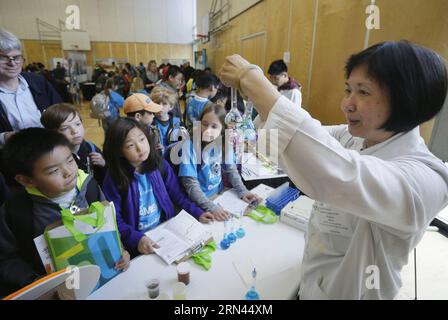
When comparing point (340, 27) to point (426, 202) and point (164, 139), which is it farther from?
point (426, 202)

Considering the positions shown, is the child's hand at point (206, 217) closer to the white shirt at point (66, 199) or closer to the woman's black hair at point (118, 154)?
the woman's black hair at point (118, 154)

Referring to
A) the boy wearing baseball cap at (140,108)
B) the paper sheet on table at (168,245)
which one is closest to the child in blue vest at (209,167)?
the paper sheet on table at (168,245)

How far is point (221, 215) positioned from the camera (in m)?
1.51

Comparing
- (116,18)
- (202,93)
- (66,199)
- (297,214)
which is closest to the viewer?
(66,199)

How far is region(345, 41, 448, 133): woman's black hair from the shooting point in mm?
550

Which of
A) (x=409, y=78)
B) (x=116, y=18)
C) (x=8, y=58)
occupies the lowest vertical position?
(x=409, y=78)

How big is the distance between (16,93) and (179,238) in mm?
1648

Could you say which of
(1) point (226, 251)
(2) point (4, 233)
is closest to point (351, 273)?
(1) point (226, 251)

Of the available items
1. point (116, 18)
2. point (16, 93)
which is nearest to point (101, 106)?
point (16, 93)

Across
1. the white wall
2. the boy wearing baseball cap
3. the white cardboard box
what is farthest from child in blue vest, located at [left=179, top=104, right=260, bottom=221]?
the white wall

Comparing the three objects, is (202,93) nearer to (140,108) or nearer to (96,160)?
(140,108)

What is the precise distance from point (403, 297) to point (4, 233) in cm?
183

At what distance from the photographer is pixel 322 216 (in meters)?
0.77
